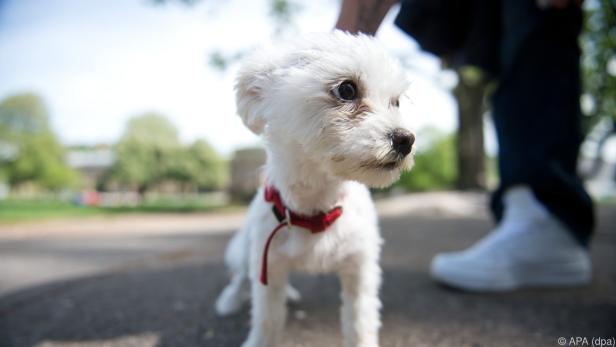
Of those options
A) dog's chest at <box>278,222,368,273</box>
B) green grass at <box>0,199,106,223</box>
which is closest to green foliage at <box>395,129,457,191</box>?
green grass at <box>0,199,106,223</box>

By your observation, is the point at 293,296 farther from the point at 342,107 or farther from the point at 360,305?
the point at 342,107

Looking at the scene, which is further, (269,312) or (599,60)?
(599,60)

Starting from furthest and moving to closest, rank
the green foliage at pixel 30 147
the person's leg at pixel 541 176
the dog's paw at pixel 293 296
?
the green foliage at pixel 30 147 < the person's leg at pixel 541 176 < the dog's paw at pixel 293 296

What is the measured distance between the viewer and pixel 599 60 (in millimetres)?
7379

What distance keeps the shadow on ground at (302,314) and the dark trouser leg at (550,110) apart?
1.62ft

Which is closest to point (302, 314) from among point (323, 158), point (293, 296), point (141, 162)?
point (293, 296)

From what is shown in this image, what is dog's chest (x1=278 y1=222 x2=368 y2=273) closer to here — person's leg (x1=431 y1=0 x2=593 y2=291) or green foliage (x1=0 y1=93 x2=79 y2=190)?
person's leg (x1=431 y1=0 x2=593 y2=291)

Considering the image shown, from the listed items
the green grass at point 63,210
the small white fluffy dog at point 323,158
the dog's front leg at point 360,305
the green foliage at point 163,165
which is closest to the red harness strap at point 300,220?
the small white fluffy dog at point 323,158

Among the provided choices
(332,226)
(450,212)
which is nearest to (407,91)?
(332,226)

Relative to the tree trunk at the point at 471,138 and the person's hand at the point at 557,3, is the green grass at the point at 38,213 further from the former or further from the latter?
the tree trunk at the point at 471,138

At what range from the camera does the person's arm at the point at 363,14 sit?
1.44m

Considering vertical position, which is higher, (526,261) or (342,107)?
(342,107)

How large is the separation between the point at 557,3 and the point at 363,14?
1.19m

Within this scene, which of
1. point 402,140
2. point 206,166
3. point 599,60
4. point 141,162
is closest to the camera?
point 402,140
